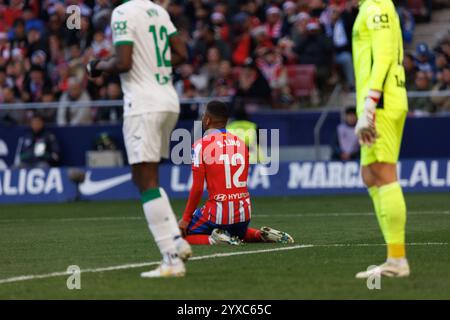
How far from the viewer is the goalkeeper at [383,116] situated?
9.27 meters

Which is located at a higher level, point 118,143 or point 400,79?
point 400,79

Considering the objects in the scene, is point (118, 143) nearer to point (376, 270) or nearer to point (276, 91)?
point (276, 91)

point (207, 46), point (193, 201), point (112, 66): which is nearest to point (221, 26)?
point (207, 46)

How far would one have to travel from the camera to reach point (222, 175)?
1248 cm

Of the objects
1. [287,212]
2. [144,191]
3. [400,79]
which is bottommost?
[287,212]

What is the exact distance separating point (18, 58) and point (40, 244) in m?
15.0

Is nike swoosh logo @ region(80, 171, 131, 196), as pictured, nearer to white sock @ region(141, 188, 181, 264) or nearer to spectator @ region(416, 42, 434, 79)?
spectator @ region(416, 42, 434, 79)

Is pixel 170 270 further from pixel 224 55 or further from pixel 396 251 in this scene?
pixel 224 55

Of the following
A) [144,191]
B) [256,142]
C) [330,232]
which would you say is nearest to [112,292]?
[144,191]

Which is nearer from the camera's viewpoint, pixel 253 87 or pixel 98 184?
pixel 98 184

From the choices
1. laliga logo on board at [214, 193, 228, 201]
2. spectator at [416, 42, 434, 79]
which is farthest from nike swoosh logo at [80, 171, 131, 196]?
laliga logo on board at [214, 193, 228, 201]

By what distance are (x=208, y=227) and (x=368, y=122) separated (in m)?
3.90

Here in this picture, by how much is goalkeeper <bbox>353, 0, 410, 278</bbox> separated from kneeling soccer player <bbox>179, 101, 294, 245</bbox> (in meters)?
3.14

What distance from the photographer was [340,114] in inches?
917
